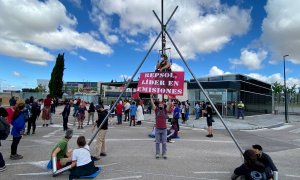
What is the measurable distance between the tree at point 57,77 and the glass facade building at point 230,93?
36426mm

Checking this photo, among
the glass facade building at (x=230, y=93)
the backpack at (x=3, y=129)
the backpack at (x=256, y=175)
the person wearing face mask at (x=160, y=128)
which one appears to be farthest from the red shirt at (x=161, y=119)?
the glass facade building at (x=230, y=93)

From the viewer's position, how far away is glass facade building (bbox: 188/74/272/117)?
29766 mm

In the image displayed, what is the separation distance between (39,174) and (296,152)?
30.9ft

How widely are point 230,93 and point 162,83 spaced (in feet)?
75.3

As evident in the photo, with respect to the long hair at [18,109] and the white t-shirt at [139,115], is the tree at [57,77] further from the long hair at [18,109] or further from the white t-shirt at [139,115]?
the long hair at [18,109]

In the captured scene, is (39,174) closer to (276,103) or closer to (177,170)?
(177,170)

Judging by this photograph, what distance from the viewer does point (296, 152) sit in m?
11.1

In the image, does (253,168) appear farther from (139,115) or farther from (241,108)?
(241,108)

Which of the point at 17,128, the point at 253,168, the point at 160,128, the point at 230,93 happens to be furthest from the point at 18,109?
the point at 230,93

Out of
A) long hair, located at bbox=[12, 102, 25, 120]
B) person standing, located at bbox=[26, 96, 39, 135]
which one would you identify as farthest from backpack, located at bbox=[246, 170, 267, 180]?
person standing, located at bbox=[26, 96, 39, 135]

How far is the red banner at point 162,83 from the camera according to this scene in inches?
336

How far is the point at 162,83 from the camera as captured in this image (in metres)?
8.73

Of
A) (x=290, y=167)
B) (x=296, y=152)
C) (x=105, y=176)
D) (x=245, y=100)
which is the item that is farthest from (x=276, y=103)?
(x=105, y=176)

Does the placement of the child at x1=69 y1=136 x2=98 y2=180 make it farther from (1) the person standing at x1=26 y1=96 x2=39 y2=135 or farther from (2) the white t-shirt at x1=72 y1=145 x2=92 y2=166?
(1) the person standing at x1=26 y1=96 x2=39 y2=135
